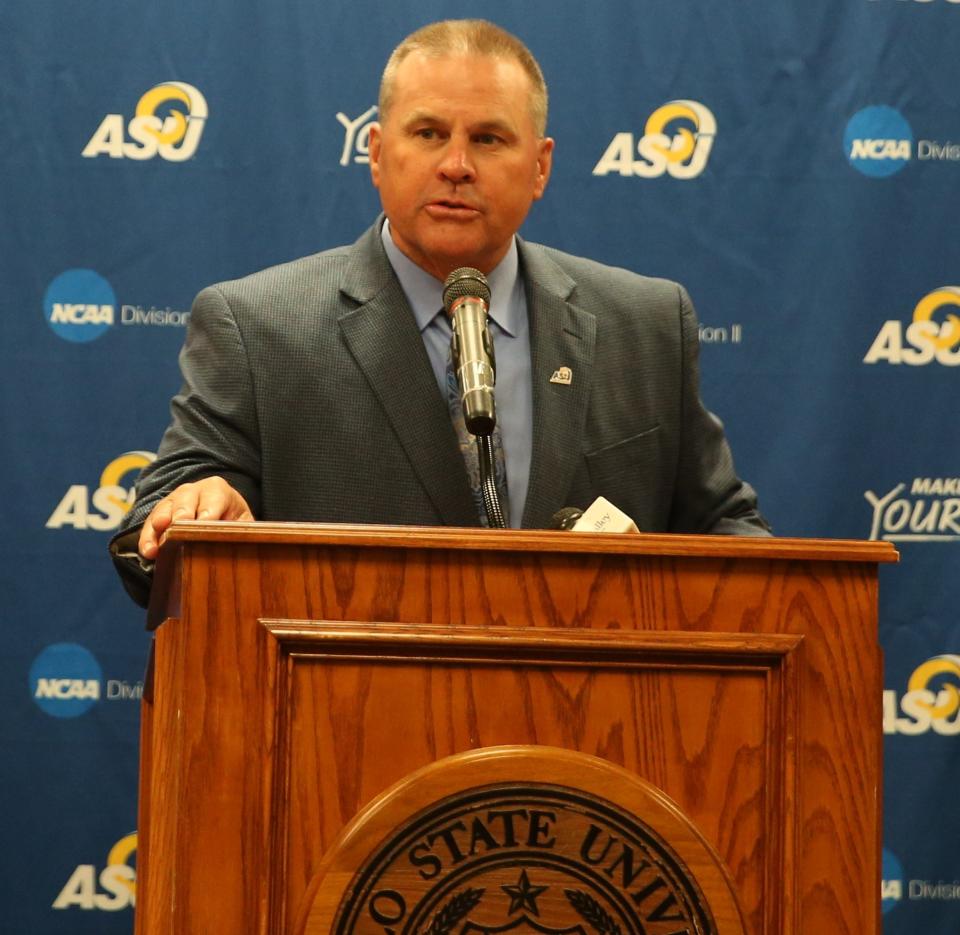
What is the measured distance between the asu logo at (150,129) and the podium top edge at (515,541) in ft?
6.43

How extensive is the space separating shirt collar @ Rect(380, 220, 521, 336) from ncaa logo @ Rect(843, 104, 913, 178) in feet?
3.87

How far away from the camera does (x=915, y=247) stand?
3311 millimetres

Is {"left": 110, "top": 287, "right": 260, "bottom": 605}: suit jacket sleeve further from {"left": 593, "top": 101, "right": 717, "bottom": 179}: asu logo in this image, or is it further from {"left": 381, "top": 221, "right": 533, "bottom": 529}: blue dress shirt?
{"left": 593, "top": 101, "right": 717, "bottom": 179}: asu logo

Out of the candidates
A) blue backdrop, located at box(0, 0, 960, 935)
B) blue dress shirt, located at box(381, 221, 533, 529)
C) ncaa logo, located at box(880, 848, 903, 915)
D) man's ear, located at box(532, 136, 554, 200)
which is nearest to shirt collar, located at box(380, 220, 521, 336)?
blue dress shirt, located at box(381, 221, 533, 529)

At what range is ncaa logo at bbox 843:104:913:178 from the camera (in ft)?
10.8

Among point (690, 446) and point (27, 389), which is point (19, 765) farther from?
point (690, 446)

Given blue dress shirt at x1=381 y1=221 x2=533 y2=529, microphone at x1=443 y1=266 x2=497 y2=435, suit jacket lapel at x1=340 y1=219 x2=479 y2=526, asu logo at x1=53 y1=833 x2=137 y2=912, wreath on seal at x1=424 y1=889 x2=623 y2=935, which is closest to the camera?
wreath on seal at x1=424 y1=889 x2=623 y2=935

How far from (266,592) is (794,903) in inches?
22.2

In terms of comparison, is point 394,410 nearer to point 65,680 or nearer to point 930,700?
point 65,680

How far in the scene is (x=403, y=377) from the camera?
2223mm

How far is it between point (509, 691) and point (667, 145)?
2149 millimetres

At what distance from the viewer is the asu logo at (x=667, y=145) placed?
3.30 metres

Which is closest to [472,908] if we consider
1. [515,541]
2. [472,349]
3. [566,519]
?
[515,541]

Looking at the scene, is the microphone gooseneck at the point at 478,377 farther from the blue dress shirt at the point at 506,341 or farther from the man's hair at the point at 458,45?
the man's hair at the point at 458,45
